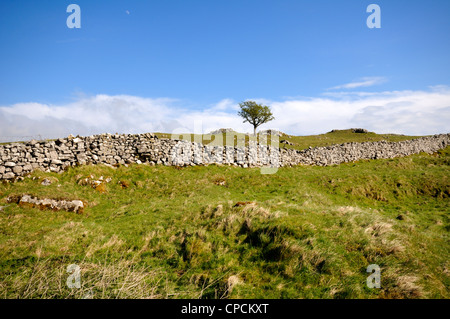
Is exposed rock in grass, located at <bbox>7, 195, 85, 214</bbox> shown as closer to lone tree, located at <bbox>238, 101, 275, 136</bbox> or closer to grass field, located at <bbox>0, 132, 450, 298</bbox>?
grass field, located at <bbox>0, 132, 450, 298</bbox>

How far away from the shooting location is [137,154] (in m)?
19.7

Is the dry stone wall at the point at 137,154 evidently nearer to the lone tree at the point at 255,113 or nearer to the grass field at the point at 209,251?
the grass field at the point at 209,251

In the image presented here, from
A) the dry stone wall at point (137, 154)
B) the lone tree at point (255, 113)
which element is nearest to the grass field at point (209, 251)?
the dry stone wall at point (137, 154)

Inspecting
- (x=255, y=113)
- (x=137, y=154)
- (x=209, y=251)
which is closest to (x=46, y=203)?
(x=137, y=154)

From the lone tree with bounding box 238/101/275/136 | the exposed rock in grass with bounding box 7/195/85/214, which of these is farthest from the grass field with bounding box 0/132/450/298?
the lone tree with bounding box 238/101/275/136

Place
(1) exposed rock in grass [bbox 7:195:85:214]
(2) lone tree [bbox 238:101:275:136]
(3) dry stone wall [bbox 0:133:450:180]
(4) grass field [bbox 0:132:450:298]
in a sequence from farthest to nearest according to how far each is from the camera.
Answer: (2) lone tree [bbox 238:101:275:136] → (3) dry stone wall [bbox 0:133:450:180] → (1) exposed rock in grass [bbox 7:195:85:214] → (4) grass field [bbox 0:132:450:298]

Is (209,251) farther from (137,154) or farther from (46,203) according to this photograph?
(137,154)

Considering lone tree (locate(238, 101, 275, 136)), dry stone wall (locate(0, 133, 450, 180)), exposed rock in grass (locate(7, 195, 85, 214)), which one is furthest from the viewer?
lone tree (locate(238, 101, 275, 136))

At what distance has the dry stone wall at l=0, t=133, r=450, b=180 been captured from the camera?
1473 centimetres

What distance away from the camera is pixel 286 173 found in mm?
20984

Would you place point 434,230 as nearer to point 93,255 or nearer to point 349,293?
point 349,293

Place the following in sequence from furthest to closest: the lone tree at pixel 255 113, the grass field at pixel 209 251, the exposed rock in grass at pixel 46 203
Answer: the lone tree at pixel 255 113 → the exposed rock in grass at pixel 46 203 → the grass field at pixel 209 251

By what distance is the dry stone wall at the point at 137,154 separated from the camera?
14727 millimetres
